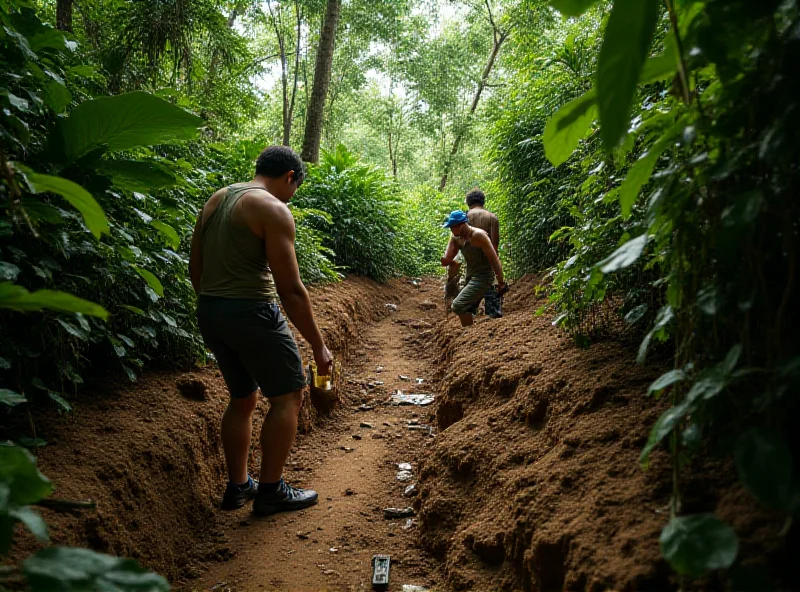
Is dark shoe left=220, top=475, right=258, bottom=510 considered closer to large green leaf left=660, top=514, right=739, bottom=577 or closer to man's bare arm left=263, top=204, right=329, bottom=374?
man's bare arm left=263, top=204, right=329, bottom=374

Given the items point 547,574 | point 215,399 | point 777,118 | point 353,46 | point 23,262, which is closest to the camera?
point 777,118

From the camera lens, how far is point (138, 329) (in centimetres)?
318

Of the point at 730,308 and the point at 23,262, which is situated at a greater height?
the point at 23,262

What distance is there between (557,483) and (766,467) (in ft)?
3.65

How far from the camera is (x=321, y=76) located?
33.1 feet

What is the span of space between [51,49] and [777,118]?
11.0ft

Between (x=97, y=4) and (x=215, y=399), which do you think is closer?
(x=215, y=399)

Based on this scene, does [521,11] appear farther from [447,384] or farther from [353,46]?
[447,384]

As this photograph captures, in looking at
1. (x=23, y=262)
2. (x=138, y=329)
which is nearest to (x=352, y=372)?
(x=138, y=329)

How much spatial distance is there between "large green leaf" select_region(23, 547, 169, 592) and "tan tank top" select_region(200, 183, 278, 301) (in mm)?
2056

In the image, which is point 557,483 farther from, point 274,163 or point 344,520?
point 274,163

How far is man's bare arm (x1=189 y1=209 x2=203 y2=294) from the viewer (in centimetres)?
324

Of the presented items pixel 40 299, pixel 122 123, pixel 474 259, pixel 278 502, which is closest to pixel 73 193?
pixel 40 299

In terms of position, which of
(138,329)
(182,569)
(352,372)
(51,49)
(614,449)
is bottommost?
(182,569)
